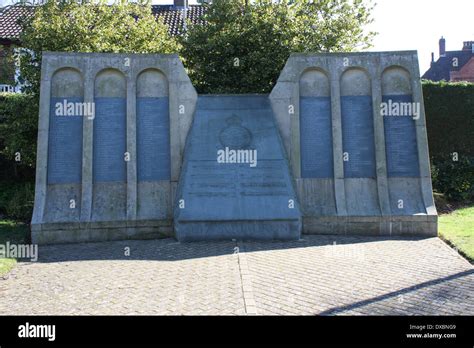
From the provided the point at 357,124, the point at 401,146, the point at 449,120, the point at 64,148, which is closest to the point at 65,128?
the point at 64,148

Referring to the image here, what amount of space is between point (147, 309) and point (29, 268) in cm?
331

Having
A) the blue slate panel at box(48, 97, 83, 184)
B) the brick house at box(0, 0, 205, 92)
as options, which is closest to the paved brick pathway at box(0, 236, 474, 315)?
the blue slate panel at box(48, 97, 83, 184)

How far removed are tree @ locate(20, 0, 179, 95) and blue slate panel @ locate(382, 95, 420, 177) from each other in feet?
24.7

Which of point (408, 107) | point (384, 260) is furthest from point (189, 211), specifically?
point (408, 107)

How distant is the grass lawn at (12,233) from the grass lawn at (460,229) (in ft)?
26.5

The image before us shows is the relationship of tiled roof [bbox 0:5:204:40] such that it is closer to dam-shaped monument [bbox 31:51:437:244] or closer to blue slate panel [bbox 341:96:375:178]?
dam-shaped monument [bbox 31:51:437:244]

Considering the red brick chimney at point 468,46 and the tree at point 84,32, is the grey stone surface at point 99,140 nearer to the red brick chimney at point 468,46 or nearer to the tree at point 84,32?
the tree at point 84,32

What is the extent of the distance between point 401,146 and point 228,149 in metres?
4.14

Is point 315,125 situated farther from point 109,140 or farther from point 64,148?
point 64,148

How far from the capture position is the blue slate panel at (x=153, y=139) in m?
10.8

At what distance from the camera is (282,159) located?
1066 centimetres

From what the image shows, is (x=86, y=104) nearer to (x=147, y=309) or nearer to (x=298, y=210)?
(x=298, y=210)

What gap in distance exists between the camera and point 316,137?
436 inches

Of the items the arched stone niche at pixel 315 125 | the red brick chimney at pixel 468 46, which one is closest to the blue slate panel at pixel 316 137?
the arched stone niche at pixel 315 125
